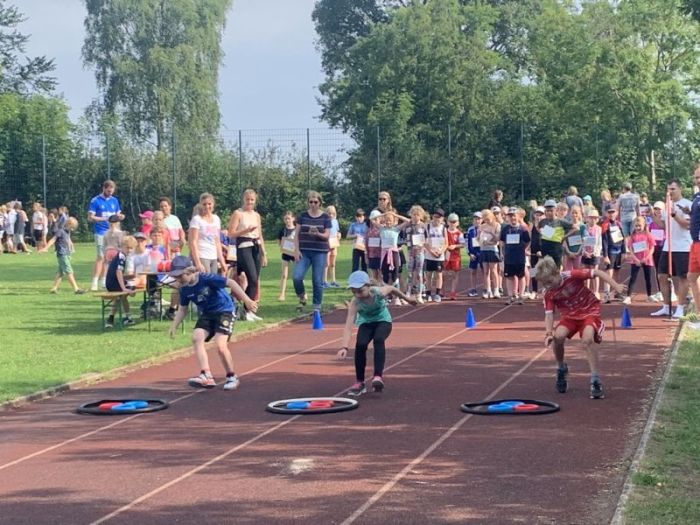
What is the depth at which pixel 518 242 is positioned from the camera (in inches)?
810

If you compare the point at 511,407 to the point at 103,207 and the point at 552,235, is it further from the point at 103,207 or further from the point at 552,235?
the point at 103,207

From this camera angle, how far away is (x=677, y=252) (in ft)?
54.9

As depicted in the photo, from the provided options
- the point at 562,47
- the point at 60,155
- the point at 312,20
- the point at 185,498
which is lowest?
the point at 185,498

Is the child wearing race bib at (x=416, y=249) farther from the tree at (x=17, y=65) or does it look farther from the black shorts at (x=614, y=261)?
the tree at (x=17, y=65)

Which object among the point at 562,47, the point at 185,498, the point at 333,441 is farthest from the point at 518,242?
the point at 562,47

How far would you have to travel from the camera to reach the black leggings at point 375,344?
11602 millimetres

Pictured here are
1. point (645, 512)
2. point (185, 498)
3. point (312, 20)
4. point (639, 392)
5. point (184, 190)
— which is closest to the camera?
point (645, 512)

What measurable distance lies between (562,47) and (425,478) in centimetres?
3577

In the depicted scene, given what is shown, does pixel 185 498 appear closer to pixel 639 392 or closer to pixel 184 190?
pixel 639 392

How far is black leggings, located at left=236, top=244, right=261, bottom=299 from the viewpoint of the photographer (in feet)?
56.8

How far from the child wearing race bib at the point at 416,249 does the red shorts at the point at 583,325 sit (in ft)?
31.1

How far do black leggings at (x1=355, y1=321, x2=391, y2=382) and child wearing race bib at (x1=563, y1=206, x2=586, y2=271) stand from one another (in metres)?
7.48

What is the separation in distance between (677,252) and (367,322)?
22.7ft

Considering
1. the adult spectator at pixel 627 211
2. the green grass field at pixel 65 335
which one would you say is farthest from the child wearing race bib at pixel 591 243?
the adult spectator at pixel 627 211
